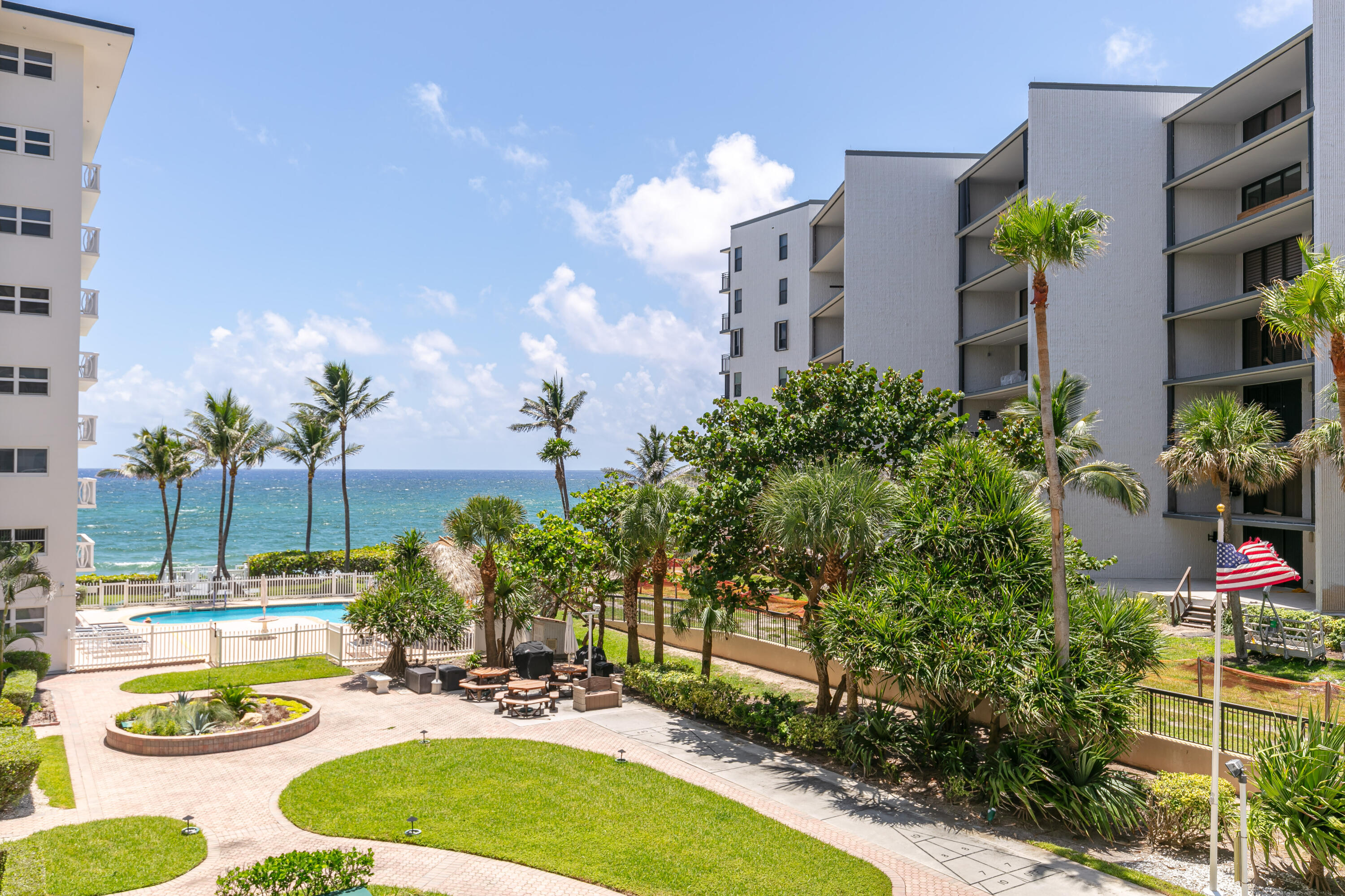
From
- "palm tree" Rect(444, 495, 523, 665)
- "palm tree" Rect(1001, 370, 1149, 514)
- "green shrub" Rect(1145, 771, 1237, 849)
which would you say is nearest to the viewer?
"green shrub" Rect(1145, 771, 1237, 849)

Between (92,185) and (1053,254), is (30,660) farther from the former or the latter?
(1053,254)

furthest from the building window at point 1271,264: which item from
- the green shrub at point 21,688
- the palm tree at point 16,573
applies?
the palm tree at point 16,573

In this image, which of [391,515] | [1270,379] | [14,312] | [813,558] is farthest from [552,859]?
[391,515]

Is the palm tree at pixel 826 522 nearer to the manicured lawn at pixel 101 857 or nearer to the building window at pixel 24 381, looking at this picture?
the manicured lawn at pixel 101 857

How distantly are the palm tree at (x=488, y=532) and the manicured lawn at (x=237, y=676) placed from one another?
4451mm

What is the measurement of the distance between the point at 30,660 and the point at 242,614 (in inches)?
660

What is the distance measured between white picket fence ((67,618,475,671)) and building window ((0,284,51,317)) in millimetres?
9841

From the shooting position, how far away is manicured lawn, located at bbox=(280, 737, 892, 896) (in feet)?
36.8

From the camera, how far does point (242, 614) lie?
3862 centimetres

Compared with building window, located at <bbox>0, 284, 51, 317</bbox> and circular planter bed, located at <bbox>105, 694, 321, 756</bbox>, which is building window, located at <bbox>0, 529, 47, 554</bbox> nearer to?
building window, located at <bbox>0, 284, 51, 317</bbox>

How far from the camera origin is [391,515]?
151 metres

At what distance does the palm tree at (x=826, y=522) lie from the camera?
54.1ft

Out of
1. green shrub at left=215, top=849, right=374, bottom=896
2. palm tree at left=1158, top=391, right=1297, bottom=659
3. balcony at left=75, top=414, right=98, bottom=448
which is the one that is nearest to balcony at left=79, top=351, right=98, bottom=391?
balcony at left=75, top=414, right=98, bottom=448

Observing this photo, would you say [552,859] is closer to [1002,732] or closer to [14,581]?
[1002,732]
